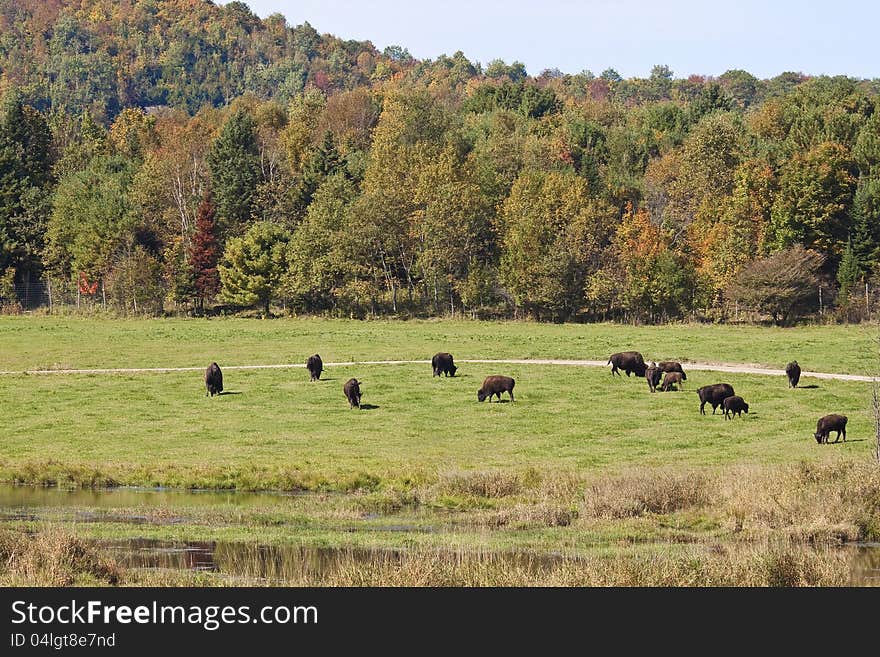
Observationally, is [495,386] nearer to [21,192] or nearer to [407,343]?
[407,343]

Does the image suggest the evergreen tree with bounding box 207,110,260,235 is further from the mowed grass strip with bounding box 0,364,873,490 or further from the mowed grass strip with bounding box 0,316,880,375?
the mowed grass strip with bounding box 0,364,873,490

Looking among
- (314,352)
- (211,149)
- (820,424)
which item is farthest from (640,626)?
(211,149)

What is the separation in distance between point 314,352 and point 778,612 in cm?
4643

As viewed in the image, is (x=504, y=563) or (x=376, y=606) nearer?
(x=376, y=606)

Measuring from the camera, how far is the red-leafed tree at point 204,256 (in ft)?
317

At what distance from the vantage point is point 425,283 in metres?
91.5

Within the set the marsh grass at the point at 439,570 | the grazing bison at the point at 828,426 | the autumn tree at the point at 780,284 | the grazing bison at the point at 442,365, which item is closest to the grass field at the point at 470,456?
the marsh grass at the point at 439,570

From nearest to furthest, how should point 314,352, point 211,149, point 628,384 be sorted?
point 628,384 → point 314,352 → point 211,149

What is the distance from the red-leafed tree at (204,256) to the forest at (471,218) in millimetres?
179

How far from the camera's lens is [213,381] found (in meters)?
45.5

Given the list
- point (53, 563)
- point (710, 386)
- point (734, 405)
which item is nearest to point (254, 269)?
point (710, 386)

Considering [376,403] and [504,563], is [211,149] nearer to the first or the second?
[376,403]

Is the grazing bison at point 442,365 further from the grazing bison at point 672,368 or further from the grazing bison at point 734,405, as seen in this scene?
the grazing bison at point 734,405

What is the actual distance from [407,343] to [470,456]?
31.9m
